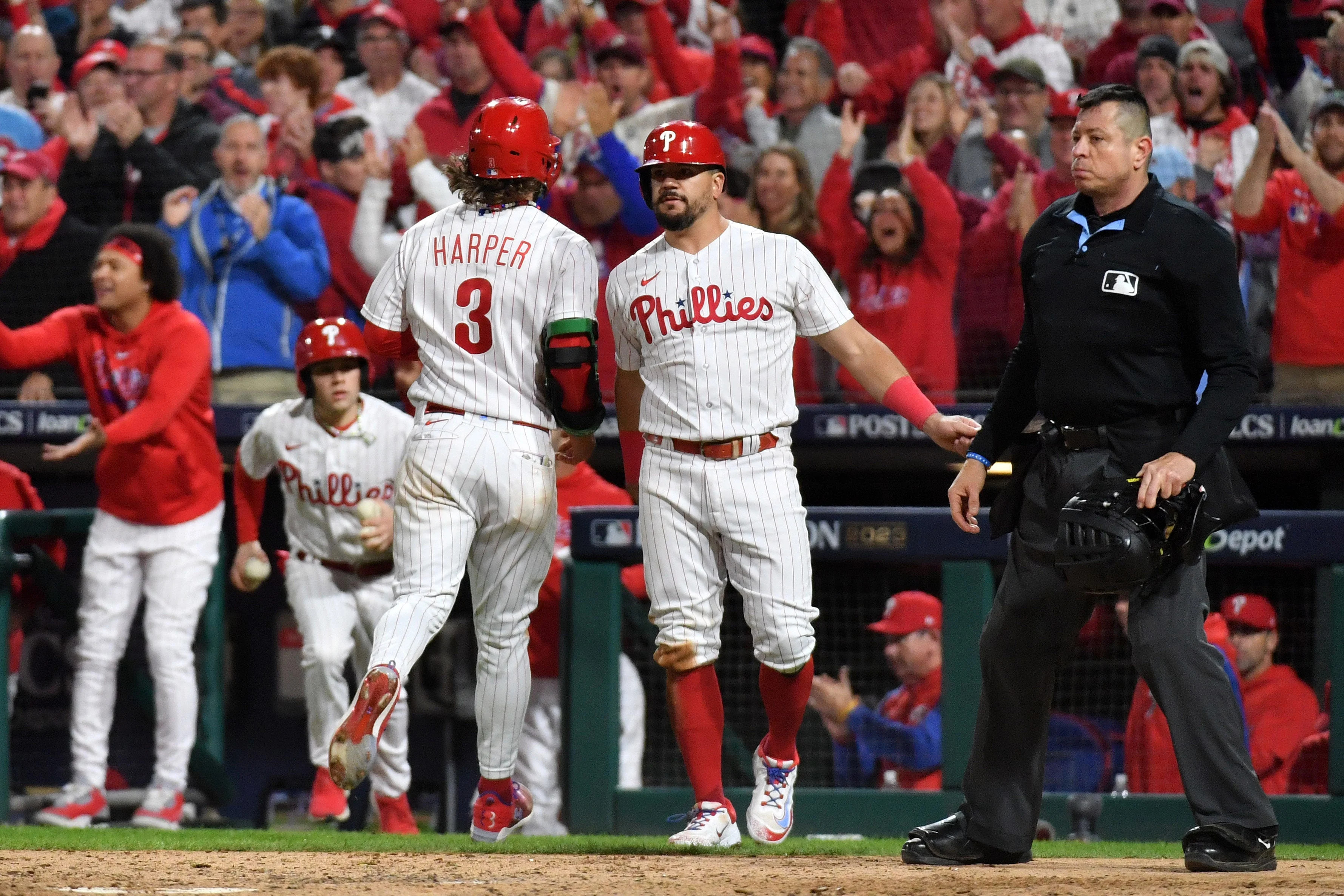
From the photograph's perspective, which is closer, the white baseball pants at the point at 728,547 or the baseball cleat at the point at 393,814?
the white baseball pants at the point at 728,547

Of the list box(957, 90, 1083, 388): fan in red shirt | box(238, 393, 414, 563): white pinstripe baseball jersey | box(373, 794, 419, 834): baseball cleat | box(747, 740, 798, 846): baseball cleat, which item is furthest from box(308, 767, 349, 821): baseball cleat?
box(957, 90, 1083, 388): fan in red shirt

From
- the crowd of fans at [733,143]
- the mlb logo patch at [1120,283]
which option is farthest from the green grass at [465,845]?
the crowd of fans at [733,143]

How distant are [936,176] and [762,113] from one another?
0.85m

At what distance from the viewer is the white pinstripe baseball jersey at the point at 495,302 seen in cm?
386

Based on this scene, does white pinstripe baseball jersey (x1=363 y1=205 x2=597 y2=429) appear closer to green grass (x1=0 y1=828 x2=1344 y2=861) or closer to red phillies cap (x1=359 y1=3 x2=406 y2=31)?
green grass (x1=0 y1=828 x2=1344 y2=861)

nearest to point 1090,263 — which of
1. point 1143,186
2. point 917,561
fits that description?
point 1143,186

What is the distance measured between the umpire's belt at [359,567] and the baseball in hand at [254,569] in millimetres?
150

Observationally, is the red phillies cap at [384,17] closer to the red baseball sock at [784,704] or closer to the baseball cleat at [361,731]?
the red baseball sock at [784,704]

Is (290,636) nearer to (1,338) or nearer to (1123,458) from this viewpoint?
(1,338)

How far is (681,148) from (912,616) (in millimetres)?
2160

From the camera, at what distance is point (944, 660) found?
5016mm

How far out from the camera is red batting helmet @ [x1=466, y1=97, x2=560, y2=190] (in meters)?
3.88

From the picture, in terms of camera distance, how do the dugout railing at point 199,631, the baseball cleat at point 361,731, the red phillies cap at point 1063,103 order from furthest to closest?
the red phillies cap at point 1063,103, the dugout railing at point 199,631, the baseball cleat at point 361,731

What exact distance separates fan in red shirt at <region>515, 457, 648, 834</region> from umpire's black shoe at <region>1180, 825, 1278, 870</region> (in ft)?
8.05
